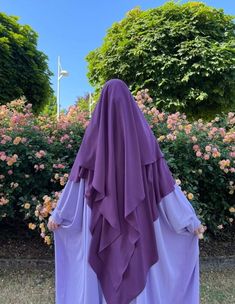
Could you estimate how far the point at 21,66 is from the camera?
10922 millimetres

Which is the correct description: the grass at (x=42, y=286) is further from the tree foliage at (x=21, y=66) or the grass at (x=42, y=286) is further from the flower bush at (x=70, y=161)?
the tree foliage at (x=21, y=66)

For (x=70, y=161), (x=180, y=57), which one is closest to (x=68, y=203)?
(x=70, y=161)

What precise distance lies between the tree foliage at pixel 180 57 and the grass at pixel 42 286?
20.4 ft

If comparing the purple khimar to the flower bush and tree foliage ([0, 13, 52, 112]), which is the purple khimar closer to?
the flower bush

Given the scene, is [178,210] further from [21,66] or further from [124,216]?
[21,66]

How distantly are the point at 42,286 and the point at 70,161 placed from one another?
4.96ft

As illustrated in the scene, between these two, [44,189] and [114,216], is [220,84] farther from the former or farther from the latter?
[114,216]

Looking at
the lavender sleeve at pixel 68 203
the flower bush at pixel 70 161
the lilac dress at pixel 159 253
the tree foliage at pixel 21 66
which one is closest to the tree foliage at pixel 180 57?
the tree foliage at pixel 21 66

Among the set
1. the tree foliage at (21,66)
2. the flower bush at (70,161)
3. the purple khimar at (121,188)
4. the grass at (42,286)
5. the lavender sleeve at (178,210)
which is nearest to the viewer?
the purple khimar at (121,188)

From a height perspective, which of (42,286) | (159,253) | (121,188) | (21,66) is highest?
(21,66)

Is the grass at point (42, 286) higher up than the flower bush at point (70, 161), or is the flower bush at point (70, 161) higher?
the flower bush at point (70, 161)

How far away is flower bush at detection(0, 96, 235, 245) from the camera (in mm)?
4145

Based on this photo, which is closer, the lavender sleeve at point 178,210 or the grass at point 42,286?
the lavender sleeve at point 178,210

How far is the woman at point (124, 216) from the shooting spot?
2131 millimetres
